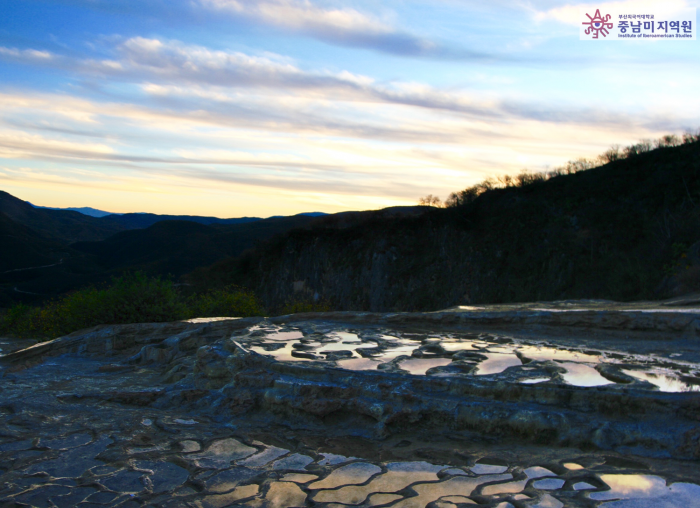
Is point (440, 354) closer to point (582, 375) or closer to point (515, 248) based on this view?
point (582, 375)

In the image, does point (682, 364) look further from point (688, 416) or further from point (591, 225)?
point (591, 225)

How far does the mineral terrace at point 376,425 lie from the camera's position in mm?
→ 2328

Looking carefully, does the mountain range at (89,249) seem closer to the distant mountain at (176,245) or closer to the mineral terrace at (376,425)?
the distant mountain at (176,245)

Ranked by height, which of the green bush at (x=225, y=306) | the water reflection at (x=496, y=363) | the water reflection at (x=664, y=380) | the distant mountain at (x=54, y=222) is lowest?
the green bush at (x=225, y=306)

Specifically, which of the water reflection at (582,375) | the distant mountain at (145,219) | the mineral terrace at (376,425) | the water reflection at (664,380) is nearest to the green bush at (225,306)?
the mineral terrace at (376,425)

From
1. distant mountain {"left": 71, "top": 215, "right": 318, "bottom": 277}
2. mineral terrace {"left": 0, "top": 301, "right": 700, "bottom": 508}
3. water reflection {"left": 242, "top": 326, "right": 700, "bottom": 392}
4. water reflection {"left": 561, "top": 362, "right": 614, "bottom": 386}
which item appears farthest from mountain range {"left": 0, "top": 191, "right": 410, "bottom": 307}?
water reflection {"left": 561, "top": 362, "right": 614, "bottom": 386}

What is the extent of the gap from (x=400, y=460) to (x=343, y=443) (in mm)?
391

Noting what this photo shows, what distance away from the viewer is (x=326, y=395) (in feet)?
10.8

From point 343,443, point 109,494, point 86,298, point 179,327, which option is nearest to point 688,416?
point 343,443

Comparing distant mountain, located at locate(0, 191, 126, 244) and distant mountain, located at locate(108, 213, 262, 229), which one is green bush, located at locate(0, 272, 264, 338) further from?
distant mountain, located at locate(108, 213, 262, 229)

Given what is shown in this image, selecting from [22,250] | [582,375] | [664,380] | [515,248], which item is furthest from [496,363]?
[22,250]

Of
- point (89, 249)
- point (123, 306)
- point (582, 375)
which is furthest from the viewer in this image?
point (89, 249)

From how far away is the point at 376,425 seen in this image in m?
3.07

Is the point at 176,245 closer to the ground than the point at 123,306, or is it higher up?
higher up
